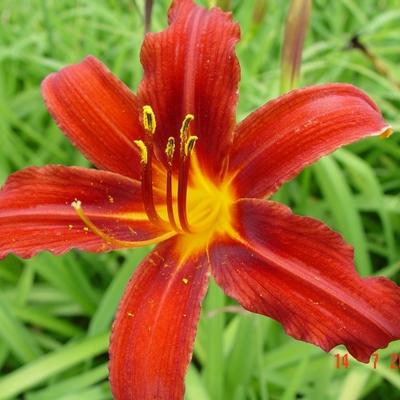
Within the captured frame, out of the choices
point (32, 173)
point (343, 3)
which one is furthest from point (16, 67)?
point (32, 173)

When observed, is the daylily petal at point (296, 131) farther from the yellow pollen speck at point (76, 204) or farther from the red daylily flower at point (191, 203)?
the yellow pollen speck at point (76, 204)

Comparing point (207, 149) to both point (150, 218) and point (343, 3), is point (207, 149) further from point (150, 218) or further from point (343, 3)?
point (343, 3)

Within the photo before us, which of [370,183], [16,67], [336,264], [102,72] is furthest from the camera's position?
[16,67]

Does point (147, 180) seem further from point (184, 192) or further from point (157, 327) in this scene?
point (157, 327)

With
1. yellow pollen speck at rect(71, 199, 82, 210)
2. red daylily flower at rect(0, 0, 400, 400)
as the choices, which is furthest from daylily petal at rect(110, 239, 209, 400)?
yellow pollen speck at rect(71, 199, 82, 210)

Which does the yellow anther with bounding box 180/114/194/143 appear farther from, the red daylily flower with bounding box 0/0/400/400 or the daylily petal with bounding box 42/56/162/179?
the daylily petal with bounding box 42/56/162/179

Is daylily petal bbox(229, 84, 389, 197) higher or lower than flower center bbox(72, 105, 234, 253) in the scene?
higher
